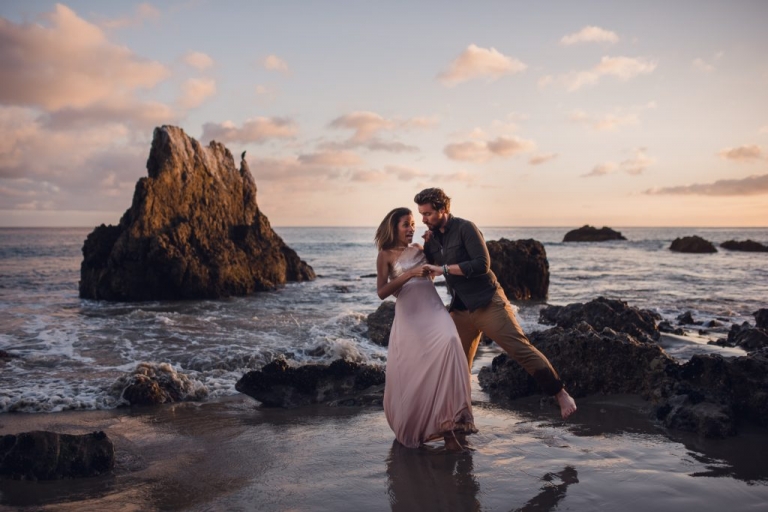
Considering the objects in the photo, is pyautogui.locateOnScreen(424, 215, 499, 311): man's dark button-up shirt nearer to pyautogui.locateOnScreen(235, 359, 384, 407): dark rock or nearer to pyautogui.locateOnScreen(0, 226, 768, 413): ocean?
pyautogui.locateOnScreen(235, 359, 384, 407): dark rock

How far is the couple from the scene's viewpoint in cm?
503

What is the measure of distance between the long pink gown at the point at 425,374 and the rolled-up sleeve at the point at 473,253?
428mm

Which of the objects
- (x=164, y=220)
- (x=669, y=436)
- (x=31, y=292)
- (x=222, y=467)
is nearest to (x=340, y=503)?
(x=222, y=467)

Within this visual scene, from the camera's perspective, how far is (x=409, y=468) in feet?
14.7

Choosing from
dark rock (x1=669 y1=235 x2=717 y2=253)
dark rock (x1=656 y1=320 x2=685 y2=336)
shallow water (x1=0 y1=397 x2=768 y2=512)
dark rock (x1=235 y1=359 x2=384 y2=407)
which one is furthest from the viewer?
dark rock (x1=669 y1=235 x2=717 y2=253)

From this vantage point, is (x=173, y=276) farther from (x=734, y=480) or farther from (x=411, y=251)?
(x=734, y=480)

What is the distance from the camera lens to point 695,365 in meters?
6.23

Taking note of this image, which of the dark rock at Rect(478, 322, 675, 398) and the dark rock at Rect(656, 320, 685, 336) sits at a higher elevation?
the dark rock at Rect(478, 322, 675, 398)

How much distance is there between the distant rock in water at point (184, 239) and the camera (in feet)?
64.4

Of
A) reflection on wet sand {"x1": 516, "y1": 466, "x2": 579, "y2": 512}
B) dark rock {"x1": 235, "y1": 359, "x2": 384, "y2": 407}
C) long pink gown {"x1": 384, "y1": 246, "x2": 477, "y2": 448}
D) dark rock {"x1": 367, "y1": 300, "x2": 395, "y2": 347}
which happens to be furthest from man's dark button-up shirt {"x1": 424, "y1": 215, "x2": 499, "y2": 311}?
dark rock {"x1": 367, "y1": 300, "x2": 395, "y2": 347}

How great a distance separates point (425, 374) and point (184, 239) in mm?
17692

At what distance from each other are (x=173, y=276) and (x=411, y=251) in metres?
16.2

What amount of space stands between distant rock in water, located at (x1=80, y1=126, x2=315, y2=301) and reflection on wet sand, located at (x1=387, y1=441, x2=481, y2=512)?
661 inches

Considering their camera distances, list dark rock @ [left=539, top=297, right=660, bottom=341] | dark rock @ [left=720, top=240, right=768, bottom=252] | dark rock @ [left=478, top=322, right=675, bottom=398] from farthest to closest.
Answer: dark rock @ [left=720, top=240, right=768, bottom=252] < dark rock @ [left=539, top=297, right=660, bottom=341] < dark rock @ [left=478, top=322, right=675, bottom=398]
